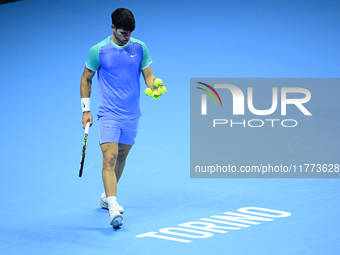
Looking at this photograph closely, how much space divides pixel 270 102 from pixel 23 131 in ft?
13.4

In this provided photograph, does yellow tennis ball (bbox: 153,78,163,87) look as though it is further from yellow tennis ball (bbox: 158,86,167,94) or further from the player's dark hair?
the player's dark hair

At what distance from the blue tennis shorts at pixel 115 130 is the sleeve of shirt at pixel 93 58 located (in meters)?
0.52

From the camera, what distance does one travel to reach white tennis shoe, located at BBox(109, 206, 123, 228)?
4.89m

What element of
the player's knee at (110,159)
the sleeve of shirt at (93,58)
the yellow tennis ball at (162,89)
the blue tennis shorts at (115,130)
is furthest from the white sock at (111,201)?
the sleeve of shirt at (93,58)

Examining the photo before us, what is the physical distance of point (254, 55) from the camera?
10.6 metres

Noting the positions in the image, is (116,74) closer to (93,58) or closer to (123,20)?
(93,58)

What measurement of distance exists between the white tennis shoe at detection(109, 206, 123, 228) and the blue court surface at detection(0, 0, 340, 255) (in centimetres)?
7

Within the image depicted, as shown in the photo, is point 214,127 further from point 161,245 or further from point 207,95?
point 161,245

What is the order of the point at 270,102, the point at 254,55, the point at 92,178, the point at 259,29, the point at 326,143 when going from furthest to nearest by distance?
the point at 259,29 → the point at 254,55 → the point at 270,102 → the point at 326,143 → the point at 92,178

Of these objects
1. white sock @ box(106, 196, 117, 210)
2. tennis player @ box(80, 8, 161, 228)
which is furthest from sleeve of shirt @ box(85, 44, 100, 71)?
white sock @ box(106, 196, 117, 210)

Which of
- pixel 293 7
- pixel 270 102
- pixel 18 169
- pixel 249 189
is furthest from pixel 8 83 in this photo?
pixel 293 7

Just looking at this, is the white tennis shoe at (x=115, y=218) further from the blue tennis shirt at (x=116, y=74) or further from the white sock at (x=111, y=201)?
the blue tennis shirt at (x=116, y=74)

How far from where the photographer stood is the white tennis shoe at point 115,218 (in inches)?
192

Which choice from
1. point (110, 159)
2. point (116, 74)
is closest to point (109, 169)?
point (110, 159)
